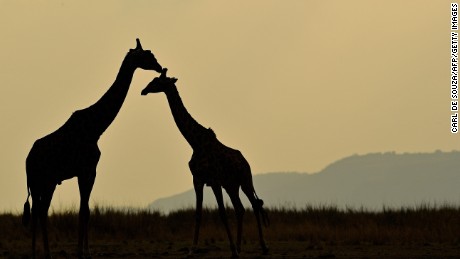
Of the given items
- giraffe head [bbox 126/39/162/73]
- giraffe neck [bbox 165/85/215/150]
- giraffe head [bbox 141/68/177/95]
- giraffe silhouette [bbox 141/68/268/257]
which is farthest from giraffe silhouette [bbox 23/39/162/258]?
giraffe neck [bbox 165/85/215/150]

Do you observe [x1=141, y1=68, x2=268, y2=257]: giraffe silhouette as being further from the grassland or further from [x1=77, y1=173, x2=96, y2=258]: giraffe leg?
[x1=77, y1=173, x2=96, y2=258]: giraffe leg

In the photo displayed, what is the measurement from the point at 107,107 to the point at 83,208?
5.87 feet

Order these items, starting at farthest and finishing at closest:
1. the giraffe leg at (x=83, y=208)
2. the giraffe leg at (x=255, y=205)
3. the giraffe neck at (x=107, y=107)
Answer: the giraffe leg at (x=255, y=205) < the giraffe neck at (x=107, y=107) < the giraffe leg at (x=83, y=208)

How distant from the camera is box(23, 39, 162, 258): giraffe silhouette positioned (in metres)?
18.6

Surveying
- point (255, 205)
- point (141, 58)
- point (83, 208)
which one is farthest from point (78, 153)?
point (255, 205)

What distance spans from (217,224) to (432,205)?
17.8 feet

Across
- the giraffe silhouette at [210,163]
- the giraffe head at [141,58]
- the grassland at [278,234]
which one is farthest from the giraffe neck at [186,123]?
the grassland at [278,234]

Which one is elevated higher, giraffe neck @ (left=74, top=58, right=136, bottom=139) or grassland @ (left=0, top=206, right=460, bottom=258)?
giraffe neck @ (left=74, top=58, right=136, bottom=139)

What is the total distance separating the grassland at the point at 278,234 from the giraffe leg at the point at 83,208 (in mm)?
2157

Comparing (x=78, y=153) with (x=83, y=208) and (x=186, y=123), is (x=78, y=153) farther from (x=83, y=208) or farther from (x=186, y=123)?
(x=186, y=123)

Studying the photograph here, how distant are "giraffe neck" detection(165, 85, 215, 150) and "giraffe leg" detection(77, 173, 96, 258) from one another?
2.25 m

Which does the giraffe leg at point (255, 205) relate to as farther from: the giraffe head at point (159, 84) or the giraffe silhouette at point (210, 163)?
the giraffe head at point (159, 84)

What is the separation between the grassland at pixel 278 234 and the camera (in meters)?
21.6

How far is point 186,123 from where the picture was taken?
20266 mm
